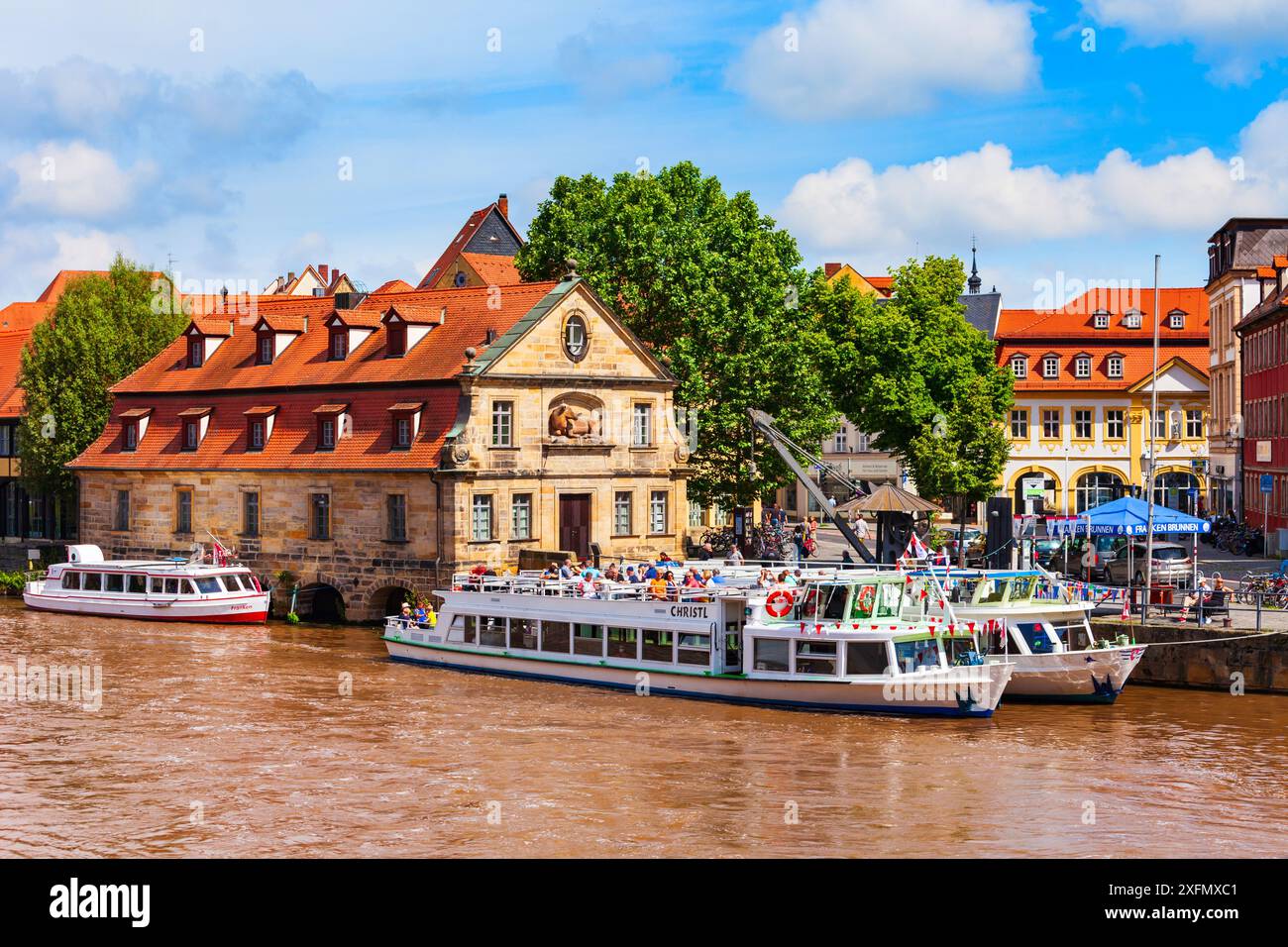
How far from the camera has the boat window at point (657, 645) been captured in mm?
38938

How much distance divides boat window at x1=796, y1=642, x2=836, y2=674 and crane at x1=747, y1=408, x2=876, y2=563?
14.7 m

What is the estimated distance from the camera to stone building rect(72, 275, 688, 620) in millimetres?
50188

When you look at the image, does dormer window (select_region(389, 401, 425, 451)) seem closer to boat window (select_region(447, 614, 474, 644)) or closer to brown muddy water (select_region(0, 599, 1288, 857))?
boat window (select_region(447, 614, 474, 644))

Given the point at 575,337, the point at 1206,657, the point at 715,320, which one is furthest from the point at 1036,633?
the point at 715,320

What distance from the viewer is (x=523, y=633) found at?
42281 millimetres

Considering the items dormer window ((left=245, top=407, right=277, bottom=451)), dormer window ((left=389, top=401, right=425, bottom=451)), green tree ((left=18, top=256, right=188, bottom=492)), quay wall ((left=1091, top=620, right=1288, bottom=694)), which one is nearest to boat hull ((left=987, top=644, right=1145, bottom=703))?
quay wall ((left=1091, top=620, right=1288, bottom=694))

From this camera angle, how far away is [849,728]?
34.4 metres


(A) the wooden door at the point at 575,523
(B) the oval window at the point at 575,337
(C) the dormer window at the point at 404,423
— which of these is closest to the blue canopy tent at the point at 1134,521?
(A) the wooden door at the point at 575,523

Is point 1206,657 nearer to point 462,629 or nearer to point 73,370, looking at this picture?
point 462,629

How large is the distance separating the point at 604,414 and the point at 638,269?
8971 millimetres

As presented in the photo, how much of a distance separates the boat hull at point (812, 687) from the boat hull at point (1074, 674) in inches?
76.3

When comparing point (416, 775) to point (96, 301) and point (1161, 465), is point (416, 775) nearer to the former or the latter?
point (96, 301)
